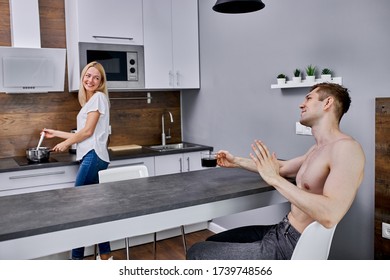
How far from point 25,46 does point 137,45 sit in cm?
93

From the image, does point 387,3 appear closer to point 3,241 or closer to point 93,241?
point 93,241

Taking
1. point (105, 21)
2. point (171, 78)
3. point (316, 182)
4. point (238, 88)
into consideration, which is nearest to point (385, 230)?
point (316, 182)

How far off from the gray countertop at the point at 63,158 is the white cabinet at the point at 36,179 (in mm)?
40

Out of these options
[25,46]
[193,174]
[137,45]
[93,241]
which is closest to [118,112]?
[137,45]

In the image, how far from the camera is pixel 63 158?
3.20m

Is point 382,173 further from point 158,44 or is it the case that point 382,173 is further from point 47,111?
point 47,111

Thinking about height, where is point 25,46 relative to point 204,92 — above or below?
above

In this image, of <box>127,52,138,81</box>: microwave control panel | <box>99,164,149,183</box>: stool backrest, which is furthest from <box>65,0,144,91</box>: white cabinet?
<box>99,164,149,183</box>: stool backrest

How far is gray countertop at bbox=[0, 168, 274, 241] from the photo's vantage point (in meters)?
1.40

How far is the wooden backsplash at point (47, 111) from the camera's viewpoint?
11.0 ft

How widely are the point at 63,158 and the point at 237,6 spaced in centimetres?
197

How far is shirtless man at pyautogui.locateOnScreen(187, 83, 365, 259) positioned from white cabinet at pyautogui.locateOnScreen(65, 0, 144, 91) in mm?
2069
